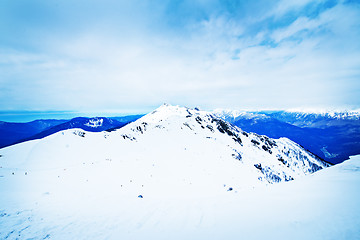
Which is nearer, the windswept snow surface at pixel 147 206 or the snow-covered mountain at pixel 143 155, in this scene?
the windswept snow surface at pixel 147 206

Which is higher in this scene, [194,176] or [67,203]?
[67,203]

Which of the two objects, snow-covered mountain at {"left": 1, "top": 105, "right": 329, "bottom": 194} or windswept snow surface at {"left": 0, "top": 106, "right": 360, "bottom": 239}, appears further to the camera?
snow-covered mountain at {"left": 1, "top": 105, "right": 329, "bottom": 194}

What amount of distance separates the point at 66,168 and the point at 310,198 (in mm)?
25597

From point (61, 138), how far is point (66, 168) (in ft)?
47.5

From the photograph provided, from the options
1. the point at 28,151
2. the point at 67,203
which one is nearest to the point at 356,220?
the point at 67,203

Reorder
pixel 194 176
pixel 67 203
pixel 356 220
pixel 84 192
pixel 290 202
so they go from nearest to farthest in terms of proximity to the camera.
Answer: pixel 356 220 < pixel 290 202 < pixel 67 203 < pixel 84 192 < pixel 194 176

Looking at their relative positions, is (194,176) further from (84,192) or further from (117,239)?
(117,239)

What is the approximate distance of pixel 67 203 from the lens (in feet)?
38.4

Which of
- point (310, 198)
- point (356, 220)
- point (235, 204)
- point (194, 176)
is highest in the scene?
point (356, 220)

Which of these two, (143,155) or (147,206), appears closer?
(147,206)

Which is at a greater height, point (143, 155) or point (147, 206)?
point (147, 206)

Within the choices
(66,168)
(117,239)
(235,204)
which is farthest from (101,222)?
(66,168)

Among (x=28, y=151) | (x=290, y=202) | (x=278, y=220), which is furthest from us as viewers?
(x=28, y=151)

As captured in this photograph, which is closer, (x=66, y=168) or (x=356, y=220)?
(x=356, y=220)
